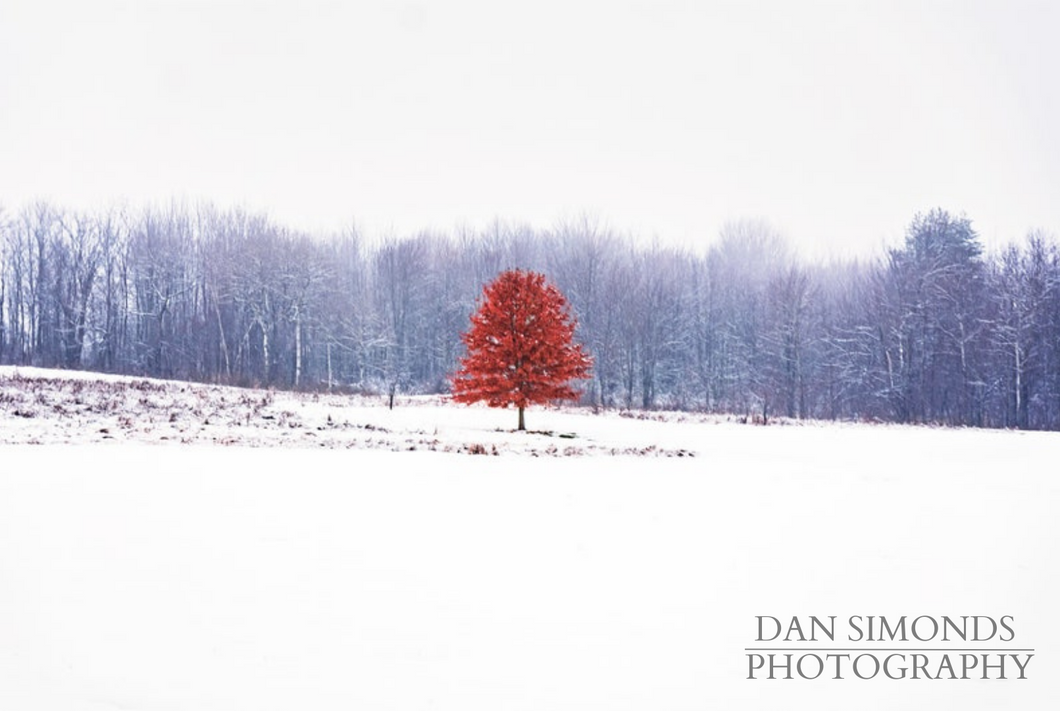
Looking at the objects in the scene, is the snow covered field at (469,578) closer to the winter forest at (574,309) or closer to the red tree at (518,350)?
the red tree at (518,350)

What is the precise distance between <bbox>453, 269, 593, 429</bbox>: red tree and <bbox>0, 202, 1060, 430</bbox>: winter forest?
20.5 metres

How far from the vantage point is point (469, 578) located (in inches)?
231

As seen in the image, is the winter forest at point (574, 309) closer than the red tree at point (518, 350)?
No

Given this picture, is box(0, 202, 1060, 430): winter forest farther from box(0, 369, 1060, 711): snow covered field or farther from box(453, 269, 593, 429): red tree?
box(0, 369, 1060, 711): snow covered field

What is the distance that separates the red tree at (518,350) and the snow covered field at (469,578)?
1160 cm

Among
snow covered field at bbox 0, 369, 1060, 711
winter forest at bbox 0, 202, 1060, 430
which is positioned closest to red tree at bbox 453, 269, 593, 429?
snow covered field at bbox 0, 369, 1060, 711

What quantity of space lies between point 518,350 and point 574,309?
93.6 feet

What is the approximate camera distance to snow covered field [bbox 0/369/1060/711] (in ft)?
14.3

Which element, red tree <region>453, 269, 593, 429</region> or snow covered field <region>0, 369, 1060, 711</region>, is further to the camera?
red tree <region>453, 269, 593, 429</region>

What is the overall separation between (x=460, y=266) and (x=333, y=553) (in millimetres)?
54925

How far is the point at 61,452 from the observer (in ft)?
36.6

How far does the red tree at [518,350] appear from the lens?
2370 cm

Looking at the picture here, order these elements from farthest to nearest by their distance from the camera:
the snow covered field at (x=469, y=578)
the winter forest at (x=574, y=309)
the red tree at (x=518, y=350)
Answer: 1. the winter forest at (x=574, y=309)
2. the red tree at (x=518, y=350)
3. the snow covered field at (x=469, y=578)

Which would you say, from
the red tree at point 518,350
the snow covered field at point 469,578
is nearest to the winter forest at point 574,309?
the red tree at point 518,350
